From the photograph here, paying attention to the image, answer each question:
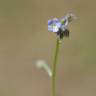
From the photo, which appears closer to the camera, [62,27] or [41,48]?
[62,27]

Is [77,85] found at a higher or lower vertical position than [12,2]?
lower

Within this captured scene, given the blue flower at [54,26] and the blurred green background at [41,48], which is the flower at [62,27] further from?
the blurred green background at [41,48]

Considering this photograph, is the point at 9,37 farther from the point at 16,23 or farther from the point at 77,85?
the point at 77,85

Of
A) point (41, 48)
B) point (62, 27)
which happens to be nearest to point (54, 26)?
point (62, 27)

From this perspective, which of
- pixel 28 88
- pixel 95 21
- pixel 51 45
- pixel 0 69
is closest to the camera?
pixel 28 88

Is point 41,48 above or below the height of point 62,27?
below

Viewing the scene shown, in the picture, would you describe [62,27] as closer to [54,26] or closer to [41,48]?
[54,26]

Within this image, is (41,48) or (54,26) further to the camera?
(41,48)

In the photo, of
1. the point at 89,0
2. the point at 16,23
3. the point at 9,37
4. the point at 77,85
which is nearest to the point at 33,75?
the point at 77,85

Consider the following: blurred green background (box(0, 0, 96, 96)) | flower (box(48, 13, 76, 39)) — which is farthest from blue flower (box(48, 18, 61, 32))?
blurred green background (box(0, 0, 96, 96))

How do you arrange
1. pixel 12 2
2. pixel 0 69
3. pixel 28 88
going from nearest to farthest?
pixel 28 88 → pixel 0 69 → pixel 12 2
